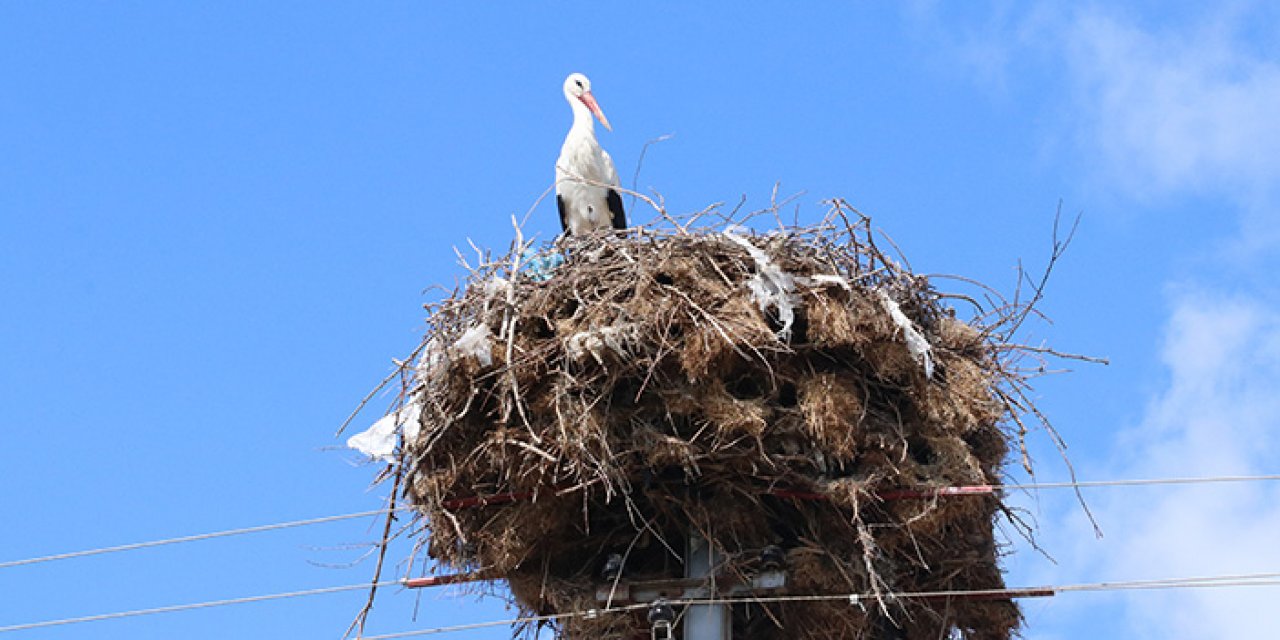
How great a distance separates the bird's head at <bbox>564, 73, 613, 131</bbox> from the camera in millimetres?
12641

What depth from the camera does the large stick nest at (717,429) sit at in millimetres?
8141

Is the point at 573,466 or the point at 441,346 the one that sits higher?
the point at 441,346

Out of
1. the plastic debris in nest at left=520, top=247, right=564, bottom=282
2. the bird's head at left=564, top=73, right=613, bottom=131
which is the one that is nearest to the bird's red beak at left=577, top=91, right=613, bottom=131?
the bird's head at left=564, top=73, right=613, bottom=131

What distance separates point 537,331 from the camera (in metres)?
8.52

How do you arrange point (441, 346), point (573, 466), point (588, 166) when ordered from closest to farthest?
point (573, 466) < point (441, 346) < point (588, 166)

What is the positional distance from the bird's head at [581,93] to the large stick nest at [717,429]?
3.98 meters

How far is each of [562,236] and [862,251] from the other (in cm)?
147

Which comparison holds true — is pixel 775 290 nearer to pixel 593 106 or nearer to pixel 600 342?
pixel 600 342

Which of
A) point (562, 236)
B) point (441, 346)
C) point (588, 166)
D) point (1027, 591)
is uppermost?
point (588, 166)

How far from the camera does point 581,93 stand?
12773 mm

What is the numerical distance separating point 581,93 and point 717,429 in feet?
16.7

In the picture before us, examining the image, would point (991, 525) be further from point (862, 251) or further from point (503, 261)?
point (503, 261)

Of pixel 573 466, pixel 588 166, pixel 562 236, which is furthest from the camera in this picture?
pixel 588 166

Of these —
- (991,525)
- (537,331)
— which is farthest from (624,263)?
(991,525)
